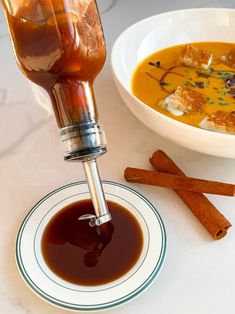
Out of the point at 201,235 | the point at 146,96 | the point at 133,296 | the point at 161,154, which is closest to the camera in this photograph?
the point at 133,296

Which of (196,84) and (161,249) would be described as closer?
(161,249)

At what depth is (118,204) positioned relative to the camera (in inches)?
33.4

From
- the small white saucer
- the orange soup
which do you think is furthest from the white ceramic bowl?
the small white saucer

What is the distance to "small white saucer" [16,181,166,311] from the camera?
687 millimetres

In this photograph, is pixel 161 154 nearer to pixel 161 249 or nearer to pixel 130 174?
pixel 130 174

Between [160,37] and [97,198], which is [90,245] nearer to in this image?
[97,198]

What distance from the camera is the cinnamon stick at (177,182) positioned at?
0.86m

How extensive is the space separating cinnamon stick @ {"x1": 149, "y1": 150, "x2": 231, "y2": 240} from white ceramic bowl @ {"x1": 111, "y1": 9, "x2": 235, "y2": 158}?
0.22ft

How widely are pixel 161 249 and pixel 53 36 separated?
15.8 inches

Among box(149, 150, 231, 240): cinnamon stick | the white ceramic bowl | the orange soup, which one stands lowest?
box(149, 150, 231, 240): cinnamon stick

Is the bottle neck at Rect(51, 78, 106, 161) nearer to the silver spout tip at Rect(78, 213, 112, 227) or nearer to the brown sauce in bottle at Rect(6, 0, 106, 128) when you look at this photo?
the brown sauce in bottle at Rect(6, 0, 106, 128)

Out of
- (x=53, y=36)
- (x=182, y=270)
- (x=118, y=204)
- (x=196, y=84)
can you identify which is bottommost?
(x=182, y=270)

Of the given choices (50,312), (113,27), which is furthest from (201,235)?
(113,27)

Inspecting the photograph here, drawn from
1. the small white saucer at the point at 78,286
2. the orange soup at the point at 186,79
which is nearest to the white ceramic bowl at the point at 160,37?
the orange soup at the point at 186,79
